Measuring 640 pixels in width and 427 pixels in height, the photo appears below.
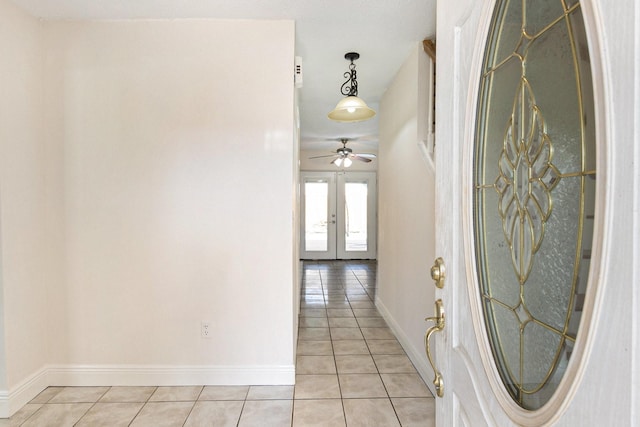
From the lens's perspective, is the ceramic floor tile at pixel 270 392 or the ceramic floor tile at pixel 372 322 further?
the ceramic floor tile at pixel 372 322

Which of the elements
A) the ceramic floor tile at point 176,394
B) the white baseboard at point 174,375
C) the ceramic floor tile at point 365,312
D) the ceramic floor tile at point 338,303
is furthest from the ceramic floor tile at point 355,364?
the ceramic floor tile at point 338,303

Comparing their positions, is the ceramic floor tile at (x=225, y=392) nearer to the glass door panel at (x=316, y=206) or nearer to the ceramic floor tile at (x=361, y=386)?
the ceramic floor tile at (x=361, y=386)

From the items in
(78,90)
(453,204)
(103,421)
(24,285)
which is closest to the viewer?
(453,204)

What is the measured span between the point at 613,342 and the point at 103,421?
262 cm

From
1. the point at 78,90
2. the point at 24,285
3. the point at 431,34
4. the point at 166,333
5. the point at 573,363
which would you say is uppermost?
the point at 431,34

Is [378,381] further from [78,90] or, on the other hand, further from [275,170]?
[78,90]

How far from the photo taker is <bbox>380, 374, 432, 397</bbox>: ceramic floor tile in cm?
256

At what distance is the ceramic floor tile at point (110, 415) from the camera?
2199mm

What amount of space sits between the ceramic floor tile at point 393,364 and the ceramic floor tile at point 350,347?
0.55 feet

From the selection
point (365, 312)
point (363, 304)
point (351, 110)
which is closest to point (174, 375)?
point (351, 110)

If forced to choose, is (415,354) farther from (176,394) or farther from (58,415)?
(58,415)

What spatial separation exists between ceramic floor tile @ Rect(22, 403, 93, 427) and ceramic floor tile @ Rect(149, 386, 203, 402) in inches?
15.2

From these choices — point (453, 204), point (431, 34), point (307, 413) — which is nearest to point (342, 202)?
point (431, 34)

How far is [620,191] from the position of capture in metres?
0.43
